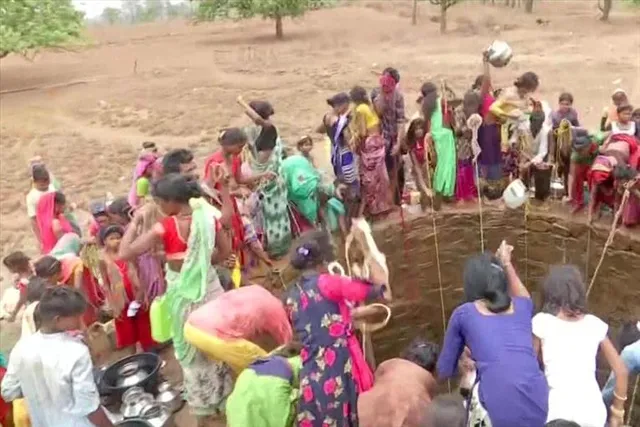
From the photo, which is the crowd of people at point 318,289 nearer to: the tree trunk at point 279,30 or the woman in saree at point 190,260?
the woman in saree at point 190,260

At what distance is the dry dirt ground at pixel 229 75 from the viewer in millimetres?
10336

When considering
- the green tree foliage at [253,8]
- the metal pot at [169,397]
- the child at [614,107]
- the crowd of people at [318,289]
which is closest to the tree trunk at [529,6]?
the green tree foliage at [253,8]

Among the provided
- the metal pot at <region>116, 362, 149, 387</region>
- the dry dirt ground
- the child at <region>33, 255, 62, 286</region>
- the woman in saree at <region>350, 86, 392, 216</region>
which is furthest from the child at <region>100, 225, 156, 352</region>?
the woman in saree at <region>350, 86, 392, 216</region>

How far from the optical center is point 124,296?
4.41 metres

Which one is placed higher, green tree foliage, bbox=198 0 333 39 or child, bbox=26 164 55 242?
green tree foliage, bbox=198 0 333 39

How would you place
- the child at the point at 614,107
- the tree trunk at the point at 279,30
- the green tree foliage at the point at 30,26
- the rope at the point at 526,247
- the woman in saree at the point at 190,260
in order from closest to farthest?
the woman in saree at the point at 190,260 < the child at the point at 614,107 < the rope at the point at 526,247 < the green tree foliage at the point at 30,26 < the tree trunk at the point at 279,30

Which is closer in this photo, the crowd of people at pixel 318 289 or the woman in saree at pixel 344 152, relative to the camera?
the crowd of people at pixel 318 289

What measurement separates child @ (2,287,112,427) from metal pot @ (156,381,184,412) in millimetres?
911

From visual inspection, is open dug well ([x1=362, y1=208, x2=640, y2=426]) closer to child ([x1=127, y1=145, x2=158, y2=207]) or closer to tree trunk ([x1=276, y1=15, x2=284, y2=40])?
child ([x1=127, y1=145, x2=158, y2=207])

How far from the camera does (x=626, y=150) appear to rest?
5.17 metres

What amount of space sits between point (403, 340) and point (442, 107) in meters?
2.36

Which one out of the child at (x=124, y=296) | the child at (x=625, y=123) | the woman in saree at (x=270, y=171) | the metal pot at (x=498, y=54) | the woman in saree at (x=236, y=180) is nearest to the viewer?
the child at (x=124, y=296)

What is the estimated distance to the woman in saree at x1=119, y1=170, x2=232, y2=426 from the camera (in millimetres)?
3486

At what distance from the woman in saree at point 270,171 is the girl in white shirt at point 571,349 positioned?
2.39 meters
